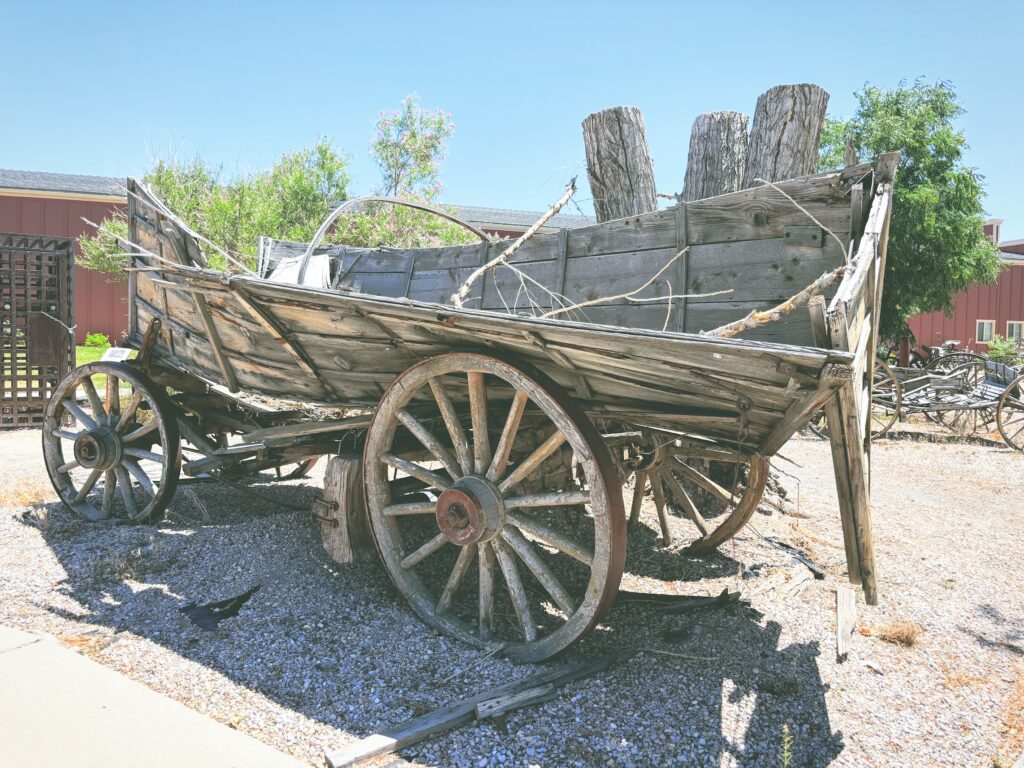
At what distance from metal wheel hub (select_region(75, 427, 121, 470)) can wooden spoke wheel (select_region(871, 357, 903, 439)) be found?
24.9ft

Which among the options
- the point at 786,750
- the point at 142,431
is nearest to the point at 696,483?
the point at 786,750

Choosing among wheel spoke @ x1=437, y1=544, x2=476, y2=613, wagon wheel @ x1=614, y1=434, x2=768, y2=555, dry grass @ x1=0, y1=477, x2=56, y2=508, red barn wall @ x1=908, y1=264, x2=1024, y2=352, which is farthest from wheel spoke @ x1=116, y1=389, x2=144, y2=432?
red barn wall @ x1=908, y1=264, x2=1024, y2=352

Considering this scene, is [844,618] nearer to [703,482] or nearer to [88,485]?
[703,482]

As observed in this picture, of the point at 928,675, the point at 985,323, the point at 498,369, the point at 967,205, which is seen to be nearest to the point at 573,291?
the point at 498,369

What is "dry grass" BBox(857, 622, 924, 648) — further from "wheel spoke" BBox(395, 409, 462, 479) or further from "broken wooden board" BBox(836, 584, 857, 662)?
"wheel spoke" BBox(395, 409, 462, 479)

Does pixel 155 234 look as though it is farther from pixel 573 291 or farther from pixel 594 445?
pixel 594 445

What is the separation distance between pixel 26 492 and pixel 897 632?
5554 mm

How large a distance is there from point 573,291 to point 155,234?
2406mm

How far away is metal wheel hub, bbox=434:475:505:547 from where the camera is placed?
113 inches

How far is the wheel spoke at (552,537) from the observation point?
279cm

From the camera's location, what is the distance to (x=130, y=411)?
451 centimetres

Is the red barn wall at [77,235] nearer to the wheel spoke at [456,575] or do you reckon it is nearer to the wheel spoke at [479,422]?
the wheel spoke at [456,575]

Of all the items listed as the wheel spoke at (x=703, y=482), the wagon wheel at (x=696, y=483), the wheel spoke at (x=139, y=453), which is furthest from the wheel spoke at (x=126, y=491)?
the wheel spoke at (x=703, y=482)

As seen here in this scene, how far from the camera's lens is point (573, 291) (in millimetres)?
4172
